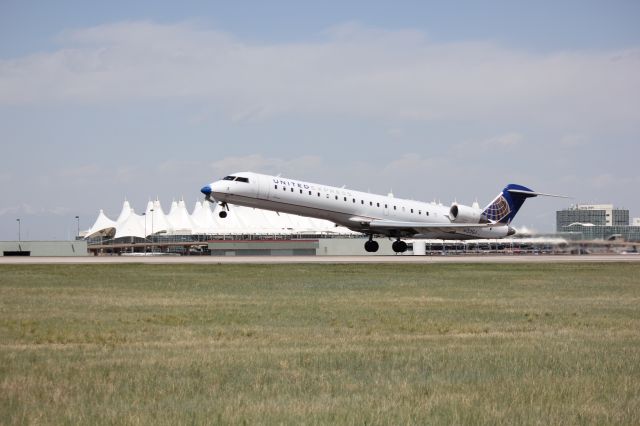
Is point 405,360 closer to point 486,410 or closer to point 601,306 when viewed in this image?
point 486,410

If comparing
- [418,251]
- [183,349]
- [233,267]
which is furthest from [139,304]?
[418,251]

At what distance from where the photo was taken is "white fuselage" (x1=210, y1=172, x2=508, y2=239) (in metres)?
47.7

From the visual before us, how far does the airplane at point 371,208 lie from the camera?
4781 cm

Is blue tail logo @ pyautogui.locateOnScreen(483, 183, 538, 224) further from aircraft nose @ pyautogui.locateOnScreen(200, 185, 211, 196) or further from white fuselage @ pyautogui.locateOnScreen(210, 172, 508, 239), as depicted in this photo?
aircraft nose @ pyautogui.locateOnScreen(200, 185, 211, 196)

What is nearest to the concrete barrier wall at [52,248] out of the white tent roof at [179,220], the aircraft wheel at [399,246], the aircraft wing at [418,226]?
the aircraft wheel at [399,246]

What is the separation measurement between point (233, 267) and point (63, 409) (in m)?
29.8

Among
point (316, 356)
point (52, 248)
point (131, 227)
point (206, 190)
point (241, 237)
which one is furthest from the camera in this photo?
point (131, 227)

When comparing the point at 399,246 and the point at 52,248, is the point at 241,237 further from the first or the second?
the point at 399,246

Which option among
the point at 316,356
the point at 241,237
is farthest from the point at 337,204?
the point at 241,237

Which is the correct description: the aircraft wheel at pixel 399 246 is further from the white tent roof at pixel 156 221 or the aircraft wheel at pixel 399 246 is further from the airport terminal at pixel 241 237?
the white tent roof at pixel 156 221

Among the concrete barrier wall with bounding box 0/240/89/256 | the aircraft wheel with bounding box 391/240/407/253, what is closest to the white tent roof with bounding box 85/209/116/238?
the concrete barrier wall with bounding box 0/240/89/256

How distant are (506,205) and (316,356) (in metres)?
50.4

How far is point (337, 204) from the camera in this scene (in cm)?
5134

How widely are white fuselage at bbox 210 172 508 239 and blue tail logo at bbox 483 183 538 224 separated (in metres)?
0.98
